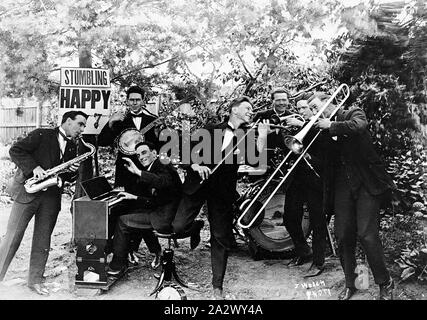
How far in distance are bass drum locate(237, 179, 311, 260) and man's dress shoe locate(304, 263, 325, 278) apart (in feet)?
0.91

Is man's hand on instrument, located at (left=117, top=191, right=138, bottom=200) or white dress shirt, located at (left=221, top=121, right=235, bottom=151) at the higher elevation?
white dress shirt, located at (left=221, top=121, right=235, bottom=151)

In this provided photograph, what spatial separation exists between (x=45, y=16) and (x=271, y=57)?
2.85 m

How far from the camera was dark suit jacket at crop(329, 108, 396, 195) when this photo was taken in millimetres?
5043

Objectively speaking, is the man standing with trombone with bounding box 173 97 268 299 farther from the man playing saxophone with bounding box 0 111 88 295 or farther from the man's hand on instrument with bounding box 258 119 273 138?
the man playing saxophone with bounding box 0 111 88 295

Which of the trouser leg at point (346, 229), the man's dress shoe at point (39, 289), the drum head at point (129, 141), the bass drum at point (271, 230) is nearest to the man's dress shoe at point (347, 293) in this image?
the trouser leg at point (346, 229)

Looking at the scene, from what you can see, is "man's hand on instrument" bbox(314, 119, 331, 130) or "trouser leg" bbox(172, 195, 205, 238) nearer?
"man's hand on instrument" bbox(314, 119, 331, 130)

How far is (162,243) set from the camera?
19.4ft

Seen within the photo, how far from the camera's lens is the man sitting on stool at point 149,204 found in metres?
5.42

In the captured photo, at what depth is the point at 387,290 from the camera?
5141 mm

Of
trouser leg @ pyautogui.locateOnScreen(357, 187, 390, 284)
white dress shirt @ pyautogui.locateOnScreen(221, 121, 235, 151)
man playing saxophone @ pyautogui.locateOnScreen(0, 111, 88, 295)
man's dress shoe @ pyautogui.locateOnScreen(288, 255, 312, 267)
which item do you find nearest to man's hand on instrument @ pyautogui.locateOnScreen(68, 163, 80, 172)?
man playing saxophone @ pyautogui.locateOnScreen(0, 111, 88, 295)

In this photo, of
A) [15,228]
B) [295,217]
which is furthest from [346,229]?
[15,228]

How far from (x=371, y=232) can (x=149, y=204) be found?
8.51 feet
